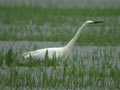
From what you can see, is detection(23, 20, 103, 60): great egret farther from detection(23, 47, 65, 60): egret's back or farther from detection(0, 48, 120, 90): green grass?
detection(0, 48, 120, 90): green grass

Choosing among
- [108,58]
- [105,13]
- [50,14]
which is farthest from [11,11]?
[108,58]

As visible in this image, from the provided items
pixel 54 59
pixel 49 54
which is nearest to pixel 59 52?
pixel 49 54

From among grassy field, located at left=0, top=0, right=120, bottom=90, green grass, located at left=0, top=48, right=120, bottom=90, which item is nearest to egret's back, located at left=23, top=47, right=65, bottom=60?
grassy field, located at left=0, top=0, right=120, bottom=90

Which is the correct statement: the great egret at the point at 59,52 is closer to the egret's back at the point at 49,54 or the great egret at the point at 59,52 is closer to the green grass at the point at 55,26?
the egret's back at the point at 49,54

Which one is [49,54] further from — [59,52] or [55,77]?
[55,77]

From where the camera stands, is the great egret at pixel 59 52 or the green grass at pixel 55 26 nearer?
the great egret at pixel 59 52

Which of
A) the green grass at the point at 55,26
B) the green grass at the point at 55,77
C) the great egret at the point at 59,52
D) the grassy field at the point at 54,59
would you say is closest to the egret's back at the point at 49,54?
the great egret at the point at 59,52

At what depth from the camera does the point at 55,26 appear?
48.9 feet

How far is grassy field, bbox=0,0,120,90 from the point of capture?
6.52 m

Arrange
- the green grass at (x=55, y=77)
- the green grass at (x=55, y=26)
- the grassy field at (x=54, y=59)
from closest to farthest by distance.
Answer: the green grass at (x=55, y=77)
the grassy field at (x=54, y=59)
the green grass at (x=55, y=26)

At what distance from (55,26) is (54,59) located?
7.00 meters

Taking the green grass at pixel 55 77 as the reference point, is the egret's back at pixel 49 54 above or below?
above

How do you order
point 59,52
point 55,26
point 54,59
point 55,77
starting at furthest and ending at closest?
point 55,26, point 59,52, point 54,59, point 55,77

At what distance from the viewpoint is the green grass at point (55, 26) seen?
1209 centimetres
